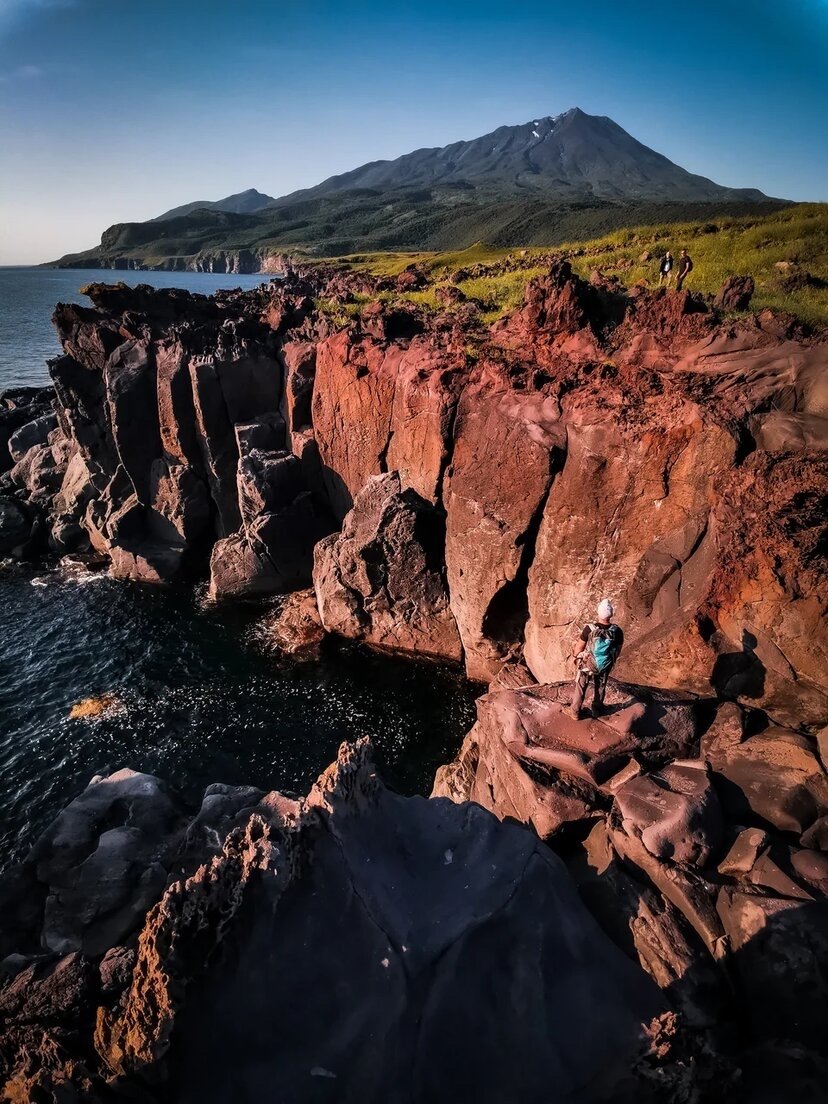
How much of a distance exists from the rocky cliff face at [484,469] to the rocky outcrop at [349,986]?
23.4 feet

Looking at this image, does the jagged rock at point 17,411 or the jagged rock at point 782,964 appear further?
the jagged rock at point 17,411

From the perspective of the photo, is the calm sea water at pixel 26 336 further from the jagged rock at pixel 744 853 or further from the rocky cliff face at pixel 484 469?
the jagged rock at pixel 744 853

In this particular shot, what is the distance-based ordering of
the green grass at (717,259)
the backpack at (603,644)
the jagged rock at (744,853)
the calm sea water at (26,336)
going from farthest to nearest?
the calm sea water at (26,336), the green grass at (717,259), the backpack at (603,644), the jagged rock at (744,853)

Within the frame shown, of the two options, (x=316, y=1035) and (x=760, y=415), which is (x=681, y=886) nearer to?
(x=316, y=1035)

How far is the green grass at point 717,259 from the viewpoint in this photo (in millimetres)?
21400

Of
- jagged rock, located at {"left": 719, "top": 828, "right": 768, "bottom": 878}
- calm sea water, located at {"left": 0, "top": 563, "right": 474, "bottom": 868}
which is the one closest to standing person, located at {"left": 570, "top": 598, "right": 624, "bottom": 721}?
jagged rock, located at {"left": 719, "top": 828, "right": 768, "bottom": 878}

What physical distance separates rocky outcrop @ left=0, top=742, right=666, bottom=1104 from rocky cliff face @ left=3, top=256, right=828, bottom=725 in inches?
281

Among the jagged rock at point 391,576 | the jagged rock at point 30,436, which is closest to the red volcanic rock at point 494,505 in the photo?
the jagged rock at point 391,576

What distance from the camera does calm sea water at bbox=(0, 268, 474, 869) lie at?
18141 millimetres

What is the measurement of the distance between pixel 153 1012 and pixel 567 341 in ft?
67.8

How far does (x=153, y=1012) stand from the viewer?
6.06 metres

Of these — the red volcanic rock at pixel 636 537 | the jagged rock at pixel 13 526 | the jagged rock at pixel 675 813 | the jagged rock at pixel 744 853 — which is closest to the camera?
the jagged rock at pixel 744 853

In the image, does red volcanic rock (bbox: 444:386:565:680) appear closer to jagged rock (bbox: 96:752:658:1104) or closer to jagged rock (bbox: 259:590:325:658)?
jagged rock (bbox: 259:590:325:658)

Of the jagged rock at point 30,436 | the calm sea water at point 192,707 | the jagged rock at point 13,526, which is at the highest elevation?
the jagged rock at point 30,436
